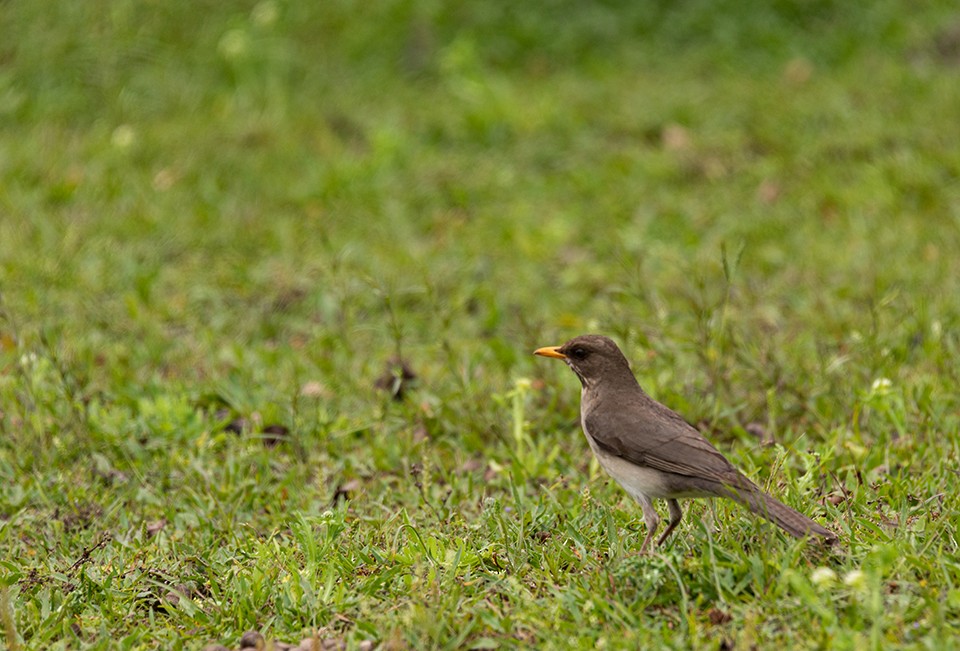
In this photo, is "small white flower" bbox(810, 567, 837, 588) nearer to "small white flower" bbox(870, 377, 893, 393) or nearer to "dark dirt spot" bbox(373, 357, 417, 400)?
"small white flower" bbox(870, 377, 893, 393)

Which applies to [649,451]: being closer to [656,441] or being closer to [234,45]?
[656,441]

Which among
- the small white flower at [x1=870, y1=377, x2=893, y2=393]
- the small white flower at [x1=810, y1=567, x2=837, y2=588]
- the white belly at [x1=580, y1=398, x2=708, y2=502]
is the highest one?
the small white flower at [x1=810, y1=567, x2=837, y2=588]

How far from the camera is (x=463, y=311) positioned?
8.47 m

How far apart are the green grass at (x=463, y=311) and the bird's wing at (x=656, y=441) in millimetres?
245

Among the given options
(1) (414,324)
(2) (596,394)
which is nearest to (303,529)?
(2) (596,394)

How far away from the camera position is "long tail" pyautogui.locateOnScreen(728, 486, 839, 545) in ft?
14.3

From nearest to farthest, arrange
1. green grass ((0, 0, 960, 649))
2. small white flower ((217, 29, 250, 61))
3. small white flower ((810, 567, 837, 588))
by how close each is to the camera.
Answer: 1. small white flower ((810, 567, 837, 588))
2. green grass ((0, 0, 960, 649))
3. small white flower ((217, 29, 250, 61))

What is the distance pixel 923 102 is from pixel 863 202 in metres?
2.34

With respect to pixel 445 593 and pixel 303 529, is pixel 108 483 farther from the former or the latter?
pixel 445 593

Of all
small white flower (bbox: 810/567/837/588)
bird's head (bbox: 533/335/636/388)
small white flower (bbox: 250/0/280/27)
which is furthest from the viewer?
small white flower (bbox: 250/0/280/27)

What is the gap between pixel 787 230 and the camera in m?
9.75

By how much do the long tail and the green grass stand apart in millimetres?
74

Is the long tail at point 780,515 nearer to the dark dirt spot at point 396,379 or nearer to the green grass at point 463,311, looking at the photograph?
Result: the green grass at point 463,311

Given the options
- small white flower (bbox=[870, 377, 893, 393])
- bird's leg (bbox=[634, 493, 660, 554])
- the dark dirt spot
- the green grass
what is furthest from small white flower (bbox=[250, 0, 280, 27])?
bird's leg (bbox=[634, 493, 660, 554])
